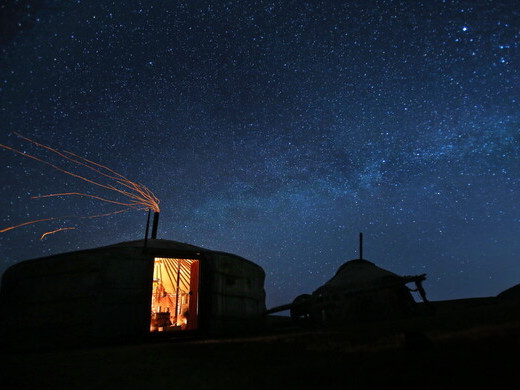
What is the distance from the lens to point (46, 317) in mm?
8742

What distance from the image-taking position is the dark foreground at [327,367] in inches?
95.2

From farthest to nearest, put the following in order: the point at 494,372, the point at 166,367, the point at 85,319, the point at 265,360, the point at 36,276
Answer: the point at 36,276, the point at 85,319, the point at 166,367, the point at 265,360, the point at 494,372

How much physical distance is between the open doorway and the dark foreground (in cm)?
575

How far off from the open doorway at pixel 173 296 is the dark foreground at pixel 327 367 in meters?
5.75

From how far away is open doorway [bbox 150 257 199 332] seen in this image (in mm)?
11133

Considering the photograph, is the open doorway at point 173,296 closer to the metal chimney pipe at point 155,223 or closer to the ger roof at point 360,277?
the metal chimney pipe at point 155,223

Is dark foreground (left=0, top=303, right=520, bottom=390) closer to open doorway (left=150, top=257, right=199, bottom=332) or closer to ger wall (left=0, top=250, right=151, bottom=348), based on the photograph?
ger wall (left=0, top=250, right=151, bottom=348)

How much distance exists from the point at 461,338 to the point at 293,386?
1968mm

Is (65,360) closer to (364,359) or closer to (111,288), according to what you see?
(111,288)

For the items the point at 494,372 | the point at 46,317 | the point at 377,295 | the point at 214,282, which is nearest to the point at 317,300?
the point at 377,295

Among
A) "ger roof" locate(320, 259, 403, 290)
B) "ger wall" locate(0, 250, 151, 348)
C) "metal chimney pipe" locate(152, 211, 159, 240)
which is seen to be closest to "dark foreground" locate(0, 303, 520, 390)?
"ger wall" locate(0, 250, 151, 348)

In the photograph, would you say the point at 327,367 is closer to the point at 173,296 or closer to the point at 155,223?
the point at 155,223

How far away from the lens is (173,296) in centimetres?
1402

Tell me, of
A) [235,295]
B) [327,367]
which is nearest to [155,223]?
[235,295]
